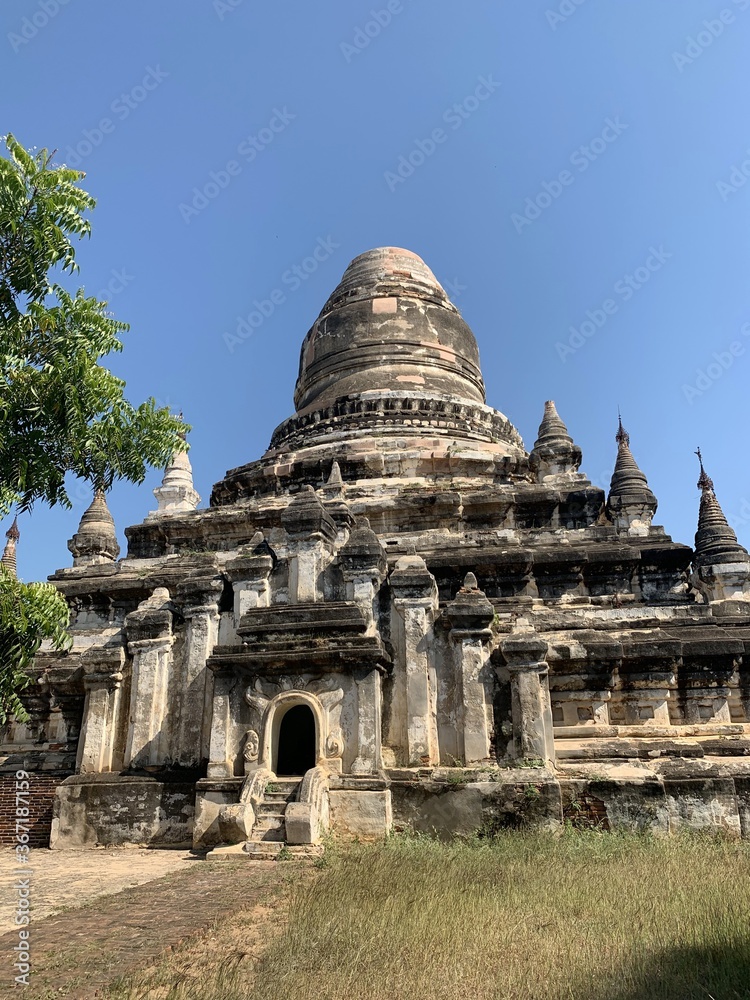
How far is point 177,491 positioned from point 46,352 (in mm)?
15660

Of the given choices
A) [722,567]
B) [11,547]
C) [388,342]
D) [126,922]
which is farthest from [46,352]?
[11,547]

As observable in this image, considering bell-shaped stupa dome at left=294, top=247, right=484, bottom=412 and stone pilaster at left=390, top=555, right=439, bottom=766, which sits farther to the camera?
bell-shaped stupa dome at left=294, top=247, right=484, bottom=412

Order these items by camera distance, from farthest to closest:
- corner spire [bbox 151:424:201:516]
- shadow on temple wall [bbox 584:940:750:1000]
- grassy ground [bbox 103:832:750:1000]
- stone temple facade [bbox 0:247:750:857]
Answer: corner spire [bbox 151:424:201:516]
stone temple facade [bbox 0:247:750:857]
grassy ground [bbox 103:832:750:1000]
shadow on temple wall [bbox 584:940:750:1000]

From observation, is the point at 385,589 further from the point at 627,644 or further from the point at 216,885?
the point at 216,885

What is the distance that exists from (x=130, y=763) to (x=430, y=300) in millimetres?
20064

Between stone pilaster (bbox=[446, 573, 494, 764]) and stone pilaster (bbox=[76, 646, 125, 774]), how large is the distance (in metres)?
5.93

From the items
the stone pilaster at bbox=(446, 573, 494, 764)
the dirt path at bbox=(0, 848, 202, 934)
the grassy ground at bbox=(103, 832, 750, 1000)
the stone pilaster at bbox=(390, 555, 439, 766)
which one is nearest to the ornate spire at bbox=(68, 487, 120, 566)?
the dirt path at bbox=(0, 848, 202, 934)

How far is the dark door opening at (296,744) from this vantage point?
13.4 m

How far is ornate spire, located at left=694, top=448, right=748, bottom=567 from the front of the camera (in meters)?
17.3

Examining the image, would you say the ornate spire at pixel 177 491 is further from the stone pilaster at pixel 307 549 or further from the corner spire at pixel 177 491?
the stone pilaster at pixel 307 549

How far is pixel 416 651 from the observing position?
1282 cm

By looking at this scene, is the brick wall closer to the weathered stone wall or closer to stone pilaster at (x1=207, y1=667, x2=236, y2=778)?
the weathered stone wall

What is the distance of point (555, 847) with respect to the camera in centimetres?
991

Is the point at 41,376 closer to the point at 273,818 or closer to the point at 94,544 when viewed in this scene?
the point at 273,818
